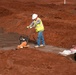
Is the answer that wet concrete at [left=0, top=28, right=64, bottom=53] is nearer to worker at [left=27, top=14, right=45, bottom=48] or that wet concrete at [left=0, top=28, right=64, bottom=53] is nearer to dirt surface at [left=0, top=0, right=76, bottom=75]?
dirt surface at [left=0, top=0, right=76, bottom=75]

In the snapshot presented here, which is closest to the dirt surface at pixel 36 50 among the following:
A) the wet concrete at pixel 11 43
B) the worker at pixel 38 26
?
the wet concrete at pixel 11 43

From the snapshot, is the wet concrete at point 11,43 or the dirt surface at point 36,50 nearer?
the dirt surface at point 36,50

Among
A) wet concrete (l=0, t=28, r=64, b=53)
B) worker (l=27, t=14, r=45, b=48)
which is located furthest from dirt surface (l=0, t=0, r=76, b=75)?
worker (l=27, t=14, r=45, b=48)

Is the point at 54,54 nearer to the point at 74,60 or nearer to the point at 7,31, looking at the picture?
the point at 74,60

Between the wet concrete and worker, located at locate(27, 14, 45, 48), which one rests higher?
worker, located at locate(27, 14, 45, 48)

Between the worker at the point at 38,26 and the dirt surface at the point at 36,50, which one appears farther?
the worker at the point at 38,26

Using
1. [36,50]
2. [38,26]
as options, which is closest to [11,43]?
[38,26]

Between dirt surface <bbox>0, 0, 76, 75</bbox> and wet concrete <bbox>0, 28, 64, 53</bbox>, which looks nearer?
dirt surface <bbox>0, 0, 76, 75</bbox>

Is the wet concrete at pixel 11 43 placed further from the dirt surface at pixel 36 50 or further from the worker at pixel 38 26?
the worker at pixel 38 26

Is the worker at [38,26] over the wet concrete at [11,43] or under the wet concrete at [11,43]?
over

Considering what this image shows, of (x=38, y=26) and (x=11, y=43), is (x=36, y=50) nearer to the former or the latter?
(x=38, y=26)

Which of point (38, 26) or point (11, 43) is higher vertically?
point (38, 26)

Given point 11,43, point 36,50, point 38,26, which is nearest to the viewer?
Answer: point 36,50

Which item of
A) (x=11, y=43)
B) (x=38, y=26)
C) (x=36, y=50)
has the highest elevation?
(x=38, y=26)
